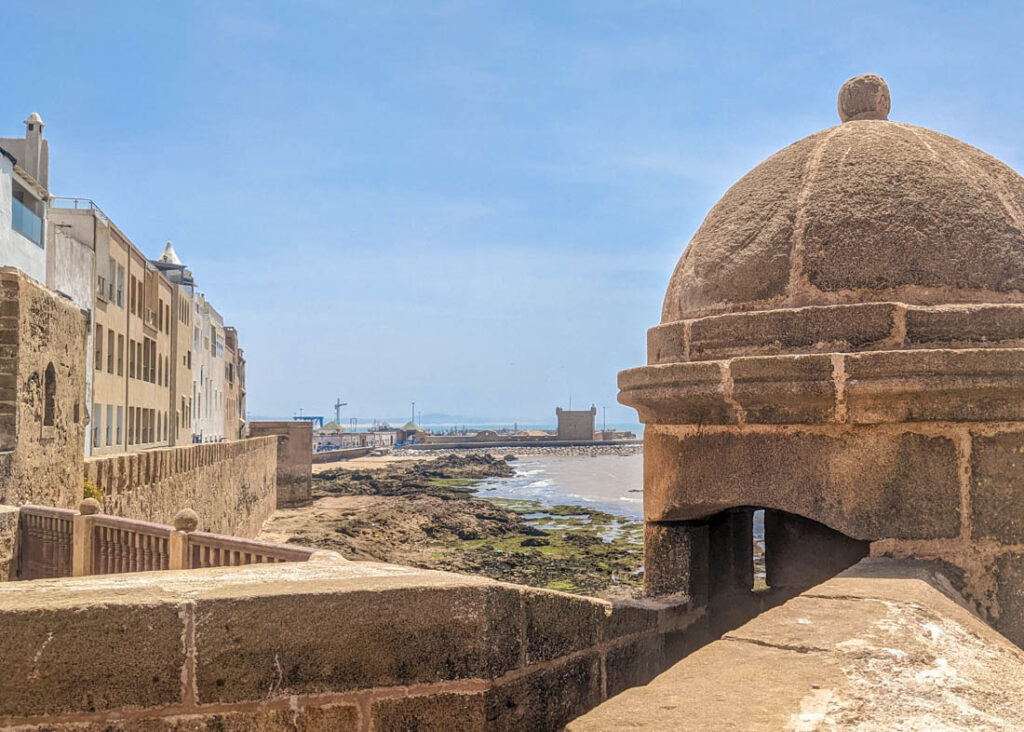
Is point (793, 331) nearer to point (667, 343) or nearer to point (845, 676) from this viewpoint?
point (667, 343)

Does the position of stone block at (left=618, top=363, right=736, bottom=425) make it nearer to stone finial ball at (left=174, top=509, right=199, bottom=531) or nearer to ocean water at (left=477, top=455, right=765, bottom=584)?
stone finial ball at (left=174, top=509, right=199, bottom=531)

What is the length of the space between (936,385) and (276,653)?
2145 mm

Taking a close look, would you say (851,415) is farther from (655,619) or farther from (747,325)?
(655,619)

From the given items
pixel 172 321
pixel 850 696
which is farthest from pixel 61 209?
pixel 850 696

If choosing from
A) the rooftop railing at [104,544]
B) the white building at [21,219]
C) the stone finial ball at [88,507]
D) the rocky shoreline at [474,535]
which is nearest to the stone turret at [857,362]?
the rooftop railing at [104,544]

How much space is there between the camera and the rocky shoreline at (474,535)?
19.0m

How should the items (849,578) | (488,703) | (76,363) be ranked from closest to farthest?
(488,703) < (849,578) < (76,363)

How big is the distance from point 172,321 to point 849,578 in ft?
96.3

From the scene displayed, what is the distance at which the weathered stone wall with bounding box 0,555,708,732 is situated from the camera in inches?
65.2

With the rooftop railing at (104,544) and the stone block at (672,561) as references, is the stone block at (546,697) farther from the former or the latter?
the rooftop railing at (104,544)

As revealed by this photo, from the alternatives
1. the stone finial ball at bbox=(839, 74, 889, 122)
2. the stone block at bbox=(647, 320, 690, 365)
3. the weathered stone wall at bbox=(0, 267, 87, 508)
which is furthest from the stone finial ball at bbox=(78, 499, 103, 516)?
the stone finial ball at bbox=(839, 74, 889, 122)

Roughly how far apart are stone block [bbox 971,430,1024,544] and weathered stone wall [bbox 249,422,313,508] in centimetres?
2949

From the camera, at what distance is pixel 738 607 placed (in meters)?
3.91

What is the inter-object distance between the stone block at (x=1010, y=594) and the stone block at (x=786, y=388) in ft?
2.37
